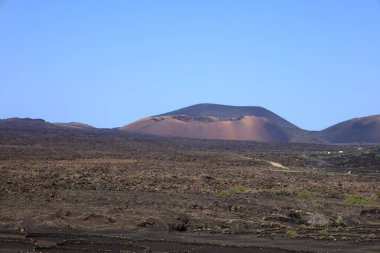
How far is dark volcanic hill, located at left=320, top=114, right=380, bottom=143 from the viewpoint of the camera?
561 ft

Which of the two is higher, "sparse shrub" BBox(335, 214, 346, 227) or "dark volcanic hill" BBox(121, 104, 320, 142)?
"dark volcanic hill" BBox(121, 104, 320, 142)

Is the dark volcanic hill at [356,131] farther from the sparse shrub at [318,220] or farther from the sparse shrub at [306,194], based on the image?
the sparse shrub at [318,220]

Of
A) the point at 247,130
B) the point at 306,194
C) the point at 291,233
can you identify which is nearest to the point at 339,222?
the point at 291,233

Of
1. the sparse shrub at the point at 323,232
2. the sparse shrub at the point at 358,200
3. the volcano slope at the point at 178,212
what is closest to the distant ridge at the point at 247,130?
the volcano slope at the point at 178,212

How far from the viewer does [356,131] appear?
590 ft

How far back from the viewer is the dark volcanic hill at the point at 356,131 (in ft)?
561

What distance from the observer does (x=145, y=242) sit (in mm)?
16062

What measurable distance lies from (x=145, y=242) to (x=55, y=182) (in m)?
15.5

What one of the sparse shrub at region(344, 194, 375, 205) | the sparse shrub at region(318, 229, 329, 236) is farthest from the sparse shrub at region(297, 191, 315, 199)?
the sparse shrub at region(318, 229, 329, 236)

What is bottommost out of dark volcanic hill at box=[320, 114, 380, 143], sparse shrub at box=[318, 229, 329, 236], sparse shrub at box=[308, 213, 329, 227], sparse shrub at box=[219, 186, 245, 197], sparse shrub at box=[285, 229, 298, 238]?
sparse shrub at box=[318, 229, 329, 236]

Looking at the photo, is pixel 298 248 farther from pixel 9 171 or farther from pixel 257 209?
pixel 9 171

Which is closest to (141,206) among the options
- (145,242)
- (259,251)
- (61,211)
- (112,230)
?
(61,211)

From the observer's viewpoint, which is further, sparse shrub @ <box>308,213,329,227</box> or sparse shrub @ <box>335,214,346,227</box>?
sparse shrub @ <box>335,214,346,227</box>

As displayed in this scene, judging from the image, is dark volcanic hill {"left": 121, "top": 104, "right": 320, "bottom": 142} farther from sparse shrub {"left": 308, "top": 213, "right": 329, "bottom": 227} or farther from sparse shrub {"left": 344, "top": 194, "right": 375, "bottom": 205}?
sparse shrub {"left": 308, "top": 213, "right": 329, "bottom": 227}
